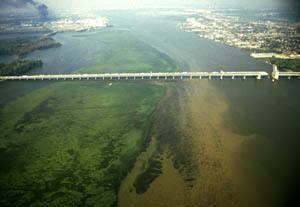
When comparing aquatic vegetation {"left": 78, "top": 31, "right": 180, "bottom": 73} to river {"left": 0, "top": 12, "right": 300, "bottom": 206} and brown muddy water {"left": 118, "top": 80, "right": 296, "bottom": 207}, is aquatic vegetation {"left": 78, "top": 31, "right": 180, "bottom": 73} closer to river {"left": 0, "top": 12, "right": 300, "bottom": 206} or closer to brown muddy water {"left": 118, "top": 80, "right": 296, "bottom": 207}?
river {"left": 0, "top": 12, "right": 300, "bottom": 206}

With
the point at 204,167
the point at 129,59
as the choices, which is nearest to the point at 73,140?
the point at 204,167

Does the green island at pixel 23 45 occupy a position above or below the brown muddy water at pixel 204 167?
above

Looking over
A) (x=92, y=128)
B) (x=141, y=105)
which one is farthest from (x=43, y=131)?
(x=141, y=105)

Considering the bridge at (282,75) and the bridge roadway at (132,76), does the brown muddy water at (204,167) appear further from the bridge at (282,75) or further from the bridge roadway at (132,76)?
the bridge at (282,75)

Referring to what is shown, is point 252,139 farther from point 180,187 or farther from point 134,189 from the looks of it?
point 134,189

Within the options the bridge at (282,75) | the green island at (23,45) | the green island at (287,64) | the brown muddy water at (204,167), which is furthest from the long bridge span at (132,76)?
the green island at (23,45)

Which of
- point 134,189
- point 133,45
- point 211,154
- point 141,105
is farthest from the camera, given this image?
point 133,45

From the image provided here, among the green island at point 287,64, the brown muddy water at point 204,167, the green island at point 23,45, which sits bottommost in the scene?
the brown muddy water at point 204,167

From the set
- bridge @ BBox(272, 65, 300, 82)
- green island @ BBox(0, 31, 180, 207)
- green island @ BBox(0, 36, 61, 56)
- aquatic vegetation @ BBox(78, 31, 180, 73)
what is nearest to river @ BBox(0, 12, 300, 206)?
bridge @ BBox(272, 65, 300, 82)
